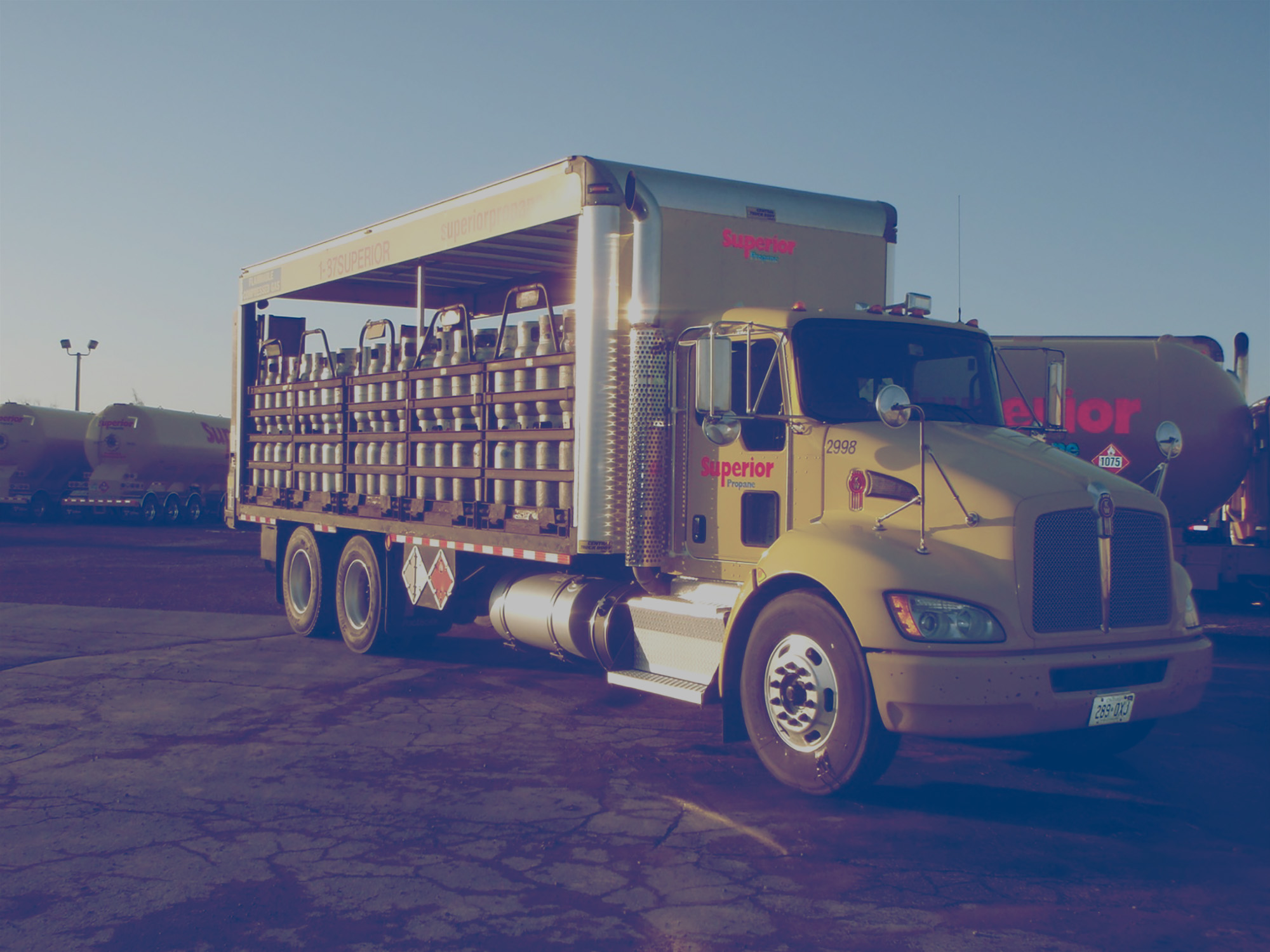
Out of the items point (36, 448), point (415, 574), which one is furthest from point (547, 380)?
point (36, 448)

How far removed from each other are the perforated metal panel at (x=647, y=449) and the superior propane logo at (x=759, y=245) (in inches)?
35.8

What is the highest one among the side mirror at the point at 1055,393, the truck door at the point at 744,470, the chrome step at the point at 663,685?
the side mirror at the point at 1055,393

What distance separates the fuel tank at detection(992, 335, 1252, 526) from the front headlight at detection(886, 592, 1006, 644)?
332 inches

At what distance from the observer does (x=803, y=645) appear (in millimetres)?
6082

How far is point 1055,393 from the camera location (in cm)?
778

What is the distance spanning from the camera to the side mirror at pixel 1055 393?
7.68 m

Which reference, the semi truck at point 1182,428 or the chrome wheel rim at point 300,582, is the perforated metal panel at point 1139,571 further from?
the chrome wheel rim at point 300,582

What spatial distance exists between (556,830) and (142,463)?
33.3m

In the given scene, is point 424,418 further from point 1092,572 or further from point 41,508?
point 41,508

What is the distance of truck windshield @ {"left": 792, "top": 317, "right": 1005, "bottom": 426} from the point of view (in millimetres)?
6812

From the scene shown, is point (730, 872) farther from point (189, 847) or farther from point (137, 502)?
point (137, 502)

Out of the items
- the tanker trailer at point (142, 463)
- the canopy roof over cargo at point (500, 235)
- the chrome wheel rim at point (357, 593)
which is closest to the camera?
the canopy roof over cargo at point (500, 235)

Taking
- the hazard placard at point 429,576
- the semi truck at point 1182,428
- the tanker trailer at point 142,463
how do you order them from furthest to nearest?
the tanker trailer at point 142,463 < the semi truck at point 1182,428 < the hazard placard at point 429,576

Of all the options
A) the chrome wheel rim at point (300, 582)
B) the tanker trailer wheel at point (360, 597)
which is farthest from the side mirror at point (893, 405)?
the chrome wheel rim at point (300, 582)
